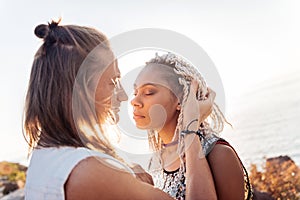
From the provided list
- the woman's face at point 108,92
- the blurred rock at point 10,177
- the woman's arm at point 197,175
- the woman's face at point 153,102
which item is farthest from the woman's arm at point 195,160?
the blurred rock at point 10,177

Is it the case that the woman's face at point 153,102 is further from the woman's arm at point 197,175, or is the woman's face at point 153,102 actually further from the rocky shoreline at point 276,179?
the rocky shoreline at point 276,179

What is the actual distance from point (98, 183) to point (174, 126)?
712 millimetres

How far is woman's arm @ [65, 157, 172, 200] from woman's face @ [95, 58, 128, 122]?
171mm

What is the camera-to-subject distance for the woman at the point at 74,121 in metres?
0.96

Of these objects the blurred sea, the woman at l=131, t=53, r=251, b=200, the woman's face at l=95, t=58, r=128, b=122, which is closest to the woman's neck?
the woman at l=131, t=53, r=251, b=200

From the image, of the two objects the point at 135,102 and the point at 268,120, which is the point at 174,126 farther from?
the point at 268,120

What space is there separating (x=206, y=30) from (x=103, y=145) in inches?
96.1

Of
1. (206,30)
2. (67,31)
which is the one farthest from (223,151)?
(206,30)

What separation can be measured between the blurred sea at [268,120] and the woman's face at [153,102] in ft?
6.54

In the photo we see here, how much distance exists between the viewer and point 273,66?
3.93 m

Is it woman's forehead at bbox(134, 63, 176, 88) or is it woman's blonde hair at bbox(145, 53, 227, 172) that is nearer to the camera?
woman's blonde hair at bbox(145, 53, 227, 172)

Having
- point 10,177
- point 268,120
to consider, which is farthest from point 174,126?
point 10,177

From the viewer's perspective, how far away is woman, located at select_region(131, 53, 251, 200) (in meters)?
1.44

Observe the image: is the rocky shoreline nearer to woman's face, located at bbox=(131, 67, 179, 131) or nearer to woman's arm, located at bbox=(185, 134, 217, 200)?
woman's face, located at bbox=(131, 67, 179, 131)
